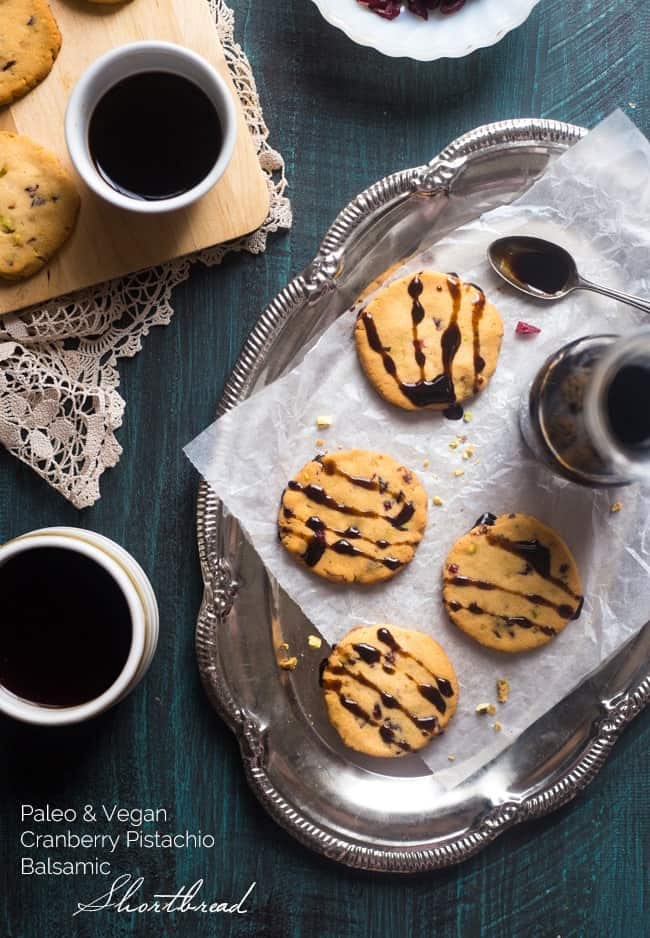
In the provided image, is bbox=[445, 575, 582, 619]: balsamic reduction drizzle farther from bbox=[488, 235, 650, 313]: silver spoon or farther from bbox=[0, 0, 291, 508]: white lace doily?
bbox=[0, 0, 291, 508]: white lace doily

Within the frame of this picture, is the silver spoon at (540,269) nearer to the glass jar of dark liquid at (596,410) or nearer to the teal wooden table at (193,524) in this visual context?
the glass jar of dark liquid at (596,410)

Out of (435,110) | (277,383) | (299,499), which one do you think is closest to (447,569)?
(299,499)

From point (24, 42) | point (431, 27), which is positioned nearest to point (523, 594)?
point (431, 27)

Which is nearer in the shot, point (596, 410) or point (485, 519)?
point (596, 410)

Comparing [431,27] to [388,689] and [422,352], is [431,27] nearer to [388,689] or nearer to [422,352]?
[422,352]

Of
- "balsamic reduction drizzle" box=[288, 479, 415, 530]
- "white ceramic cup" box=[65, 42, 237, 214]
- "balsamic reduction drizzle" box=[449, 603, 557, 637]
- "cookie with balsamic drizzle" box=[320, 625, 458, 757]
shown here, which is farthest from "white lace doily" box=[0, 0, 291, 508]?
"balsamic reduction drizzle" box=[449, 603, 557, 637]

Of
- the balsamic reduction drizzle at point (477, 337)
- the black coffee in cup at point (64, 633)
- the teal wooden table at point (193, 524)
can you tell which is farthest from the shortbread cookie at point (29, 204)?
the balsamic reduction drizzle at point (477, 337)

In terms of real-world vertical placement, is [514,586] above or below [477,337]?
below
